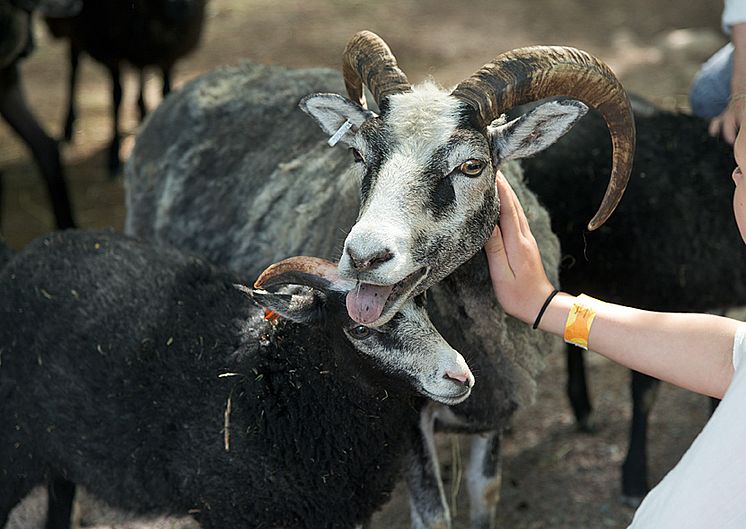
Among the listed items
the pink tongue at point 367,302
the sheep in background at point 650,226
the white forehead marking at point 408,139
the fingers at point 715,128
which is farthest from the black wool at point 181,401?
the fingers at point 715,128

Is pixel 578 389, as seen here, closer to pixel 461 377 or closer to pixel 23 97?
pixel 461 377

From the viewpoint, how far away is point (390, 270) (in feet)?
9.52

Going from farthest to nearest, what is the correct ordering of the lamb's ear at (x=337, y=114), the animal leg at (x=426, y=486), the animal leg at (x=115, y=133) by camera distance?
the animal leg at (x=115, y=133) → the animal leg at (x=426, y=486) → the lamb's ear at (x=337, y=114)

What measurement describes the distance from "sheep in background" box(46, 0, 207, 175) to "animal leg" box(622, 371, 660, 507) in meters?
4.63

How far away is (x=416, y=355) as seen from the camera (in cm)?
316

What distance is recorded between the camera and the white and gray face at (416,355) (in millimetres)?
3137

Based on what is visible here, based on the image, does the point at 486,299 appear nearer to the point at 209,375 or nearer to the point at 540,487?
the point at 209,375

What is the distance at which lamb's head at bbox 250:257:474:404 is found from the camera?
314 centimetres

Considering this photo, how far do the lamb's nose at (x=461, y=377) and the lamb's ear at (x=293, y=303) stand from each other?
491 millimetres

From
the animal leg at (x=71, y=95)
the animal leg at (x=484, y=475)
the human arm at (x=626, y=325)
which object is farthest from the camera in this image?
the animal leg at (x=71, y=95)

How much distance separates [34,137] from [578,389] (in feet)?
13.0

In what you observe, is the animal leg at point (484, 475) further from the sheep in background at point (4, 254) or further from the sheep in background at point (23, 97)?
the sheep in background at point (23, 97)

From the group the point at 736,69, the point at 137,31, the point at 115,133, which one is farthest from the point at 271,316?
the point at 115,133

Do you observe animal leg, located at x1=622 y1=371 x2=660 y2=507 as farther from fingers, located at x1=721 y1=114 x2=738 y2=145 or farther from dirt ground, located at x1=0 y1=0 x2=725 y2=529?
fingers, located at x1=721 y1=114 x2=738 y2=145
